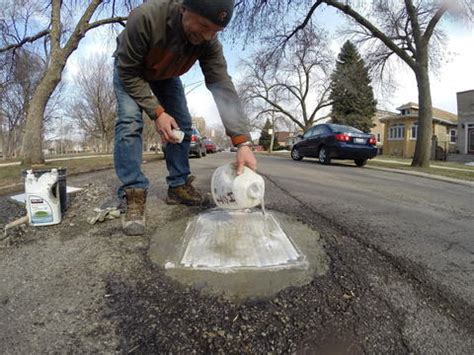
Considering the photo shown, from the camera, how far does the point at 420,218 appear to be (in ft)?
8.93

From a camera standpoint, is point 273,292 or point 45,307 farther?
point 273,292

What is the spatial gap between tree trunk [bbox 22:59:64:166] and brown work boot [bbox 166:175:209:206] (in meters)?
7.92

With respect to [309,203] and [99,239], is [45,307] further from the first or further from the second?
[309,203]

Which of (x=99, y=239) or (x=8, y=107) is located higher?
(x=8, y=107)

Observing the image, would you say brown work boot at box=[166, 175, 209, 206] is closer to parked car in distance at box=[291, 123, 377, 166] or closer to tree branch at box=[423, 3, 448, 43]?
parked car in distance at box=[291, 123, 377, 166]

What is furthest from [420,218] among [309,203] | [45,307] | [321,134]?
[321,134]

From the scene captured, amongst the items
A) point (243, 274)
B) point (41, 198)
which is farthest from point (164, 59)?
point (243, 274)

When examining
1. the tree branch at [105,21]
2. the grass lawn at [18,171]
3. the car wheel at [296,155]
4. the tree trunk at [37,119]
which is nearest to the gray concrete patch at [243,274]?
the grass lawn at [18,171]

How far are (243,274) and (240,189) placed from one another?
0.52 m

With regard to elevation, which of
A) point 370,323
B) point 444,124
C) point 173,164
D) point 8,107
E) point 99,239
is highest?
point 8,107

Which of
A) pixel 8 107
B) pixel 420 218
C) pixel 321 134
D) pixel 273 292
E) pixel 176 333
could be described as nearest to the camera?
pixel 176 333

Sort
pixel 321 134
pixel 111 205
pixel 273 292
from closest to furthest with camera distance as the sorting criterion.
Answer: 1. pixel 273 292
2. pixel 111 205
3. pixel 321 134

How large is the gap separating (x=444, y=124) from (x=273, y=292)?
40462mm

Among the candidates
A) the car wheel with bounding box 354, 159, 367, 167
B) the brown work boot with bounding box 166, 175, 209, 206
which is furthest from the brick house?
the brown work boot with bounding box 166, 175, 209, 206
